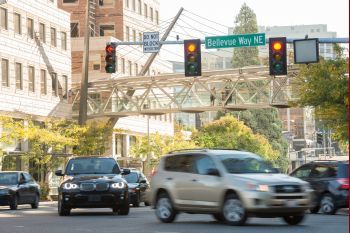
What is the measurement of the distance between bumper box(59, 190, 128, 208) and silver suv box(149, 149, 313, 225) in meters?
3.28

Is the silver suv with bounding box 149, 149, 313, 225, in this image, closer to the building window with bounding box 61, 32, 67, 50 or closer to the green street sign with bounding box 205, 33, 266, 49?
the green street sign with bounding box 205, 33, 266, 49

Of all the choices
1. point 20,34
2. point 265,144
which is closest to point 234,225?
point 20,34

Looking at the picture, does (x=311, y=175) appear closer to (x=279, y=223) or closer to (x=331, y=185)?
(x=331, y=185)

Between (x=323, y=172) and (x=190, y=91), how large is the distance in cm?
4197

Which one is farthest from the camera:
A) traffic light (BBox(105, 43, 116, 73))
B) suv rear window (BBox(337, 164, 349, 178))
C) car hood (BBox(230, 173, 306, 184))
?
traffic light (BBox(105, 43, 116, 73))

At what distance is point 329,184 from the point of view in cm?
2897

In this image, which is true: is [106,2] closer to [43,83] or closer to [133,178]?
[43,83]

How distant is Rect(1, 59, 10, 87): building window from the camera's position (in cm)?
5998

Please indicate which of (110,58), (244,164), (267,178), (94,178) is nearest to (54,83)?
(110,58)

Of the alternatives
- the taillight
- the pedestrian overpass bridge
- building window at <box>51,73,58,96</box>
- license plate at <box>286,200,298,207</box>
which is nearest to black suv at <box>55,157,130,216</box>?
the taillight

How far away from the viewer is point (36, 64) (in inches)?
2554

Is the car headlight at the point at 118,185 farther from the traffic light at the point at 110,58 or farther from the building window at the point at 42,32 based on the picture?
the building window at the point at 42,32

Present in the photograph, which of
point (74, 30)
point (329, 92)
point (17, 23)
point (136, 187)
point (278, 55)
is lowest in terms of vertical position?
point (136, 187)

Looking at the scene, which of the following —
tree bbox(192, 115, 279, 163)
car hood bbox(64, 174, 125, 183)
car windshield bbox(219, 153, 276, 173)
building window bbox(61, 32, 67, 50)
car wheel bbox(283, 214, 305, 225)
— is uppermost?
building window bbox(61, 32, 67, 50)
